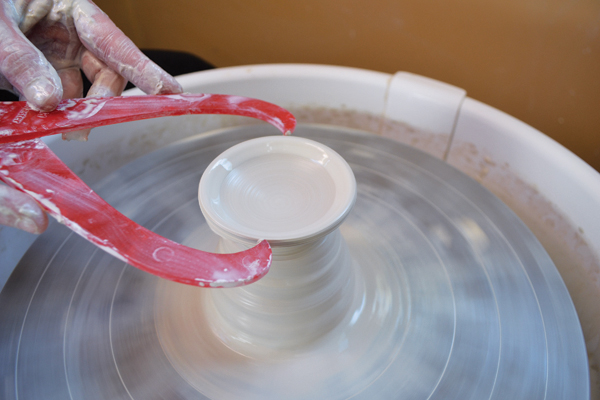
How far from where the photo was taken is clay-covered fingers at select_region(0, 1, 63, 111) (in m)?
0.73

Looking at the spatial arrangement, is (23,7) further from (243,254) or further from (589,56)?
(589,56)

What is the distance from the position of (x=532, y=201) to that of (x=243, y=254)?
0.81 meters

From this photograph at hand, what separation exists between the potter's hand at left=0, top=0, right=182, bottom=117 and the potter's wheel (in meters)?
0.28

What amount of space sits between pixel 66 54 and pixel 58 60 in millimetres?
25

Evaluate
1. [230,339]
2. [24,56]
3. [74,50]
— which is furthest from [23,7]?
[230,339]

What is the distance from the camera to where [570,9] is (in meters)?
1.08

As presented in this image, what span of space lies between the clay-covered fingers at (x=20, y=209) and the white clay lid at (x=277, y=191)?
0.23 meters

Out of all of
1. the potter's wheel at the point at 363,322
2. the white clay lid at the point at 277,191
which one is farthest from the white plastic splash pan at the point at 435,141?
the white clay lid at the point at 277,191

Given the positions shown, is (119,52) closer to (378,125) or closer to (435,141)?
(378,125)

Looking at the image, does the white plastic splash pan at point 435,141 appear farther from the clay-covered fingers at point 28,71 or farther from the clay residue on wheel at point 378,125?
the clay-covered fingers at point 28,71

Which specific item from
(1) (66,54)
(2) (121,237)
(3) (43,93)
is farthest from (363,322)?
(1) (66,54)

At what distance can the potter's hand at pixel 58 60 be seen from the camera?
72cm

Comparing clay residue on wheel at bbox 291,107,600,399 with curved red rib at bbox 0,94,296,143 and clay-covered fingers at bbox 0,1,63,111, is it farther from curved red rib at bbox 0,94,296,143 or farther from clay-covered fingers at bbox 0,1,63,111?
clay-covered fingers at bbox 0,1,63,111

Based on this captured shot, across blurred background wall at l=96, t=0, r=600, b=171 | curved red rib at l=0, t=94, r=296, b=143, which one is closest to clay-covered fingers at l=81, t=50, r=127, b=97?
curved red rib at l=0, t=94, r=296, b=143
